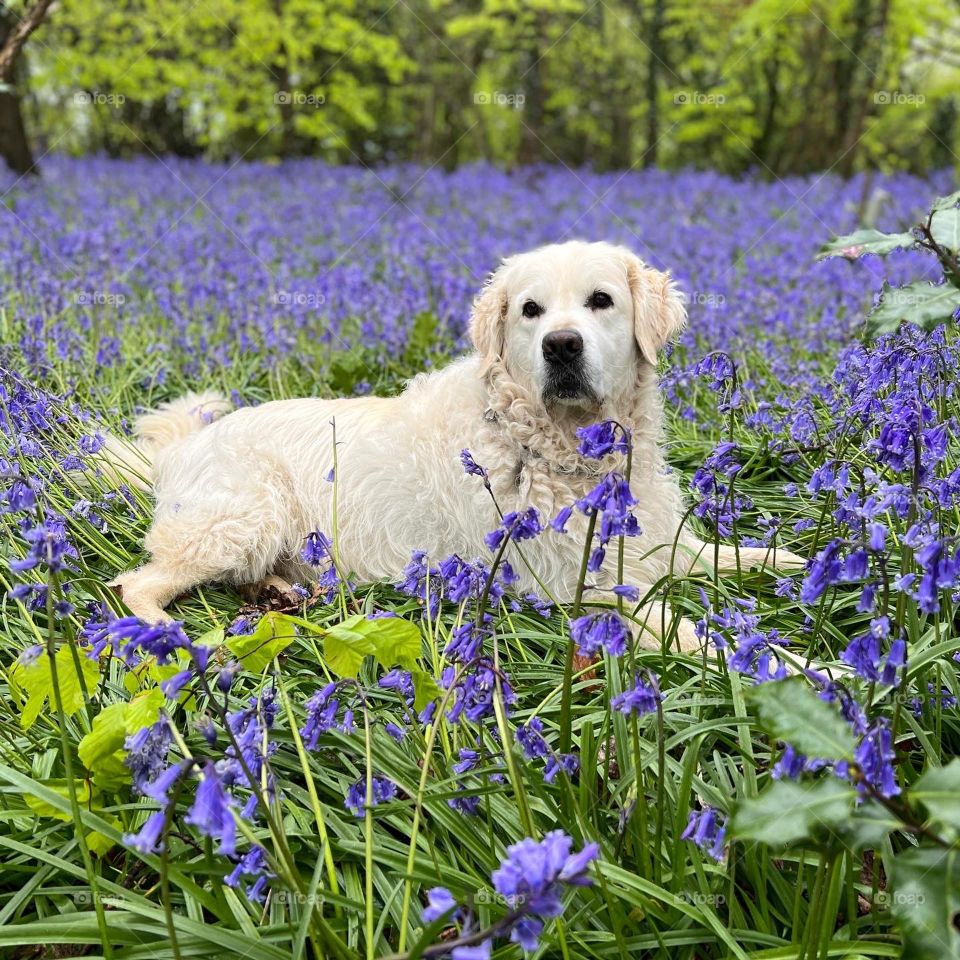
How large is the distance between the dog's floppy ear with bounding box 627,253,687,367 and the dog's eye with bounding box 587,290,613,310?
143mm

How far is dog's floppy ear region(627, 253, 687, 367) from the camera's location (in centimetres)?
360

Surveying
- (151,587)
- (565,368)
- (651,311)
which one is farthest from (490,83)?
(151,587)

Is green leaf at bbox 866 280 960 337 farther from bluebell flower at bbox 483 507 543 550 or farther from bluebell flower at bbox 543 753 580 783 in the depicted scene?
bluebell flower at bbox 543 753 580 783

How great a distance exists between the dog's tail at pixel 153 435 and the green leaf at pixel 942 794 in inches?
139

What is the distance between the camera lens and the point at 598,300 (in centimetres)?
353

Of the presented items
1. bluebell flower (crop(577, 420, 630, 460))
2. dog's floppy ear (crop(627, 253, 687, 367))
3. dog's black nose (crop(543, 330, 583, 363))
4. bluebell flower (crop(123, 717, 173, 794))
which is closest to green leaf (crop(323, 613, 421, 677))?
bluebell flower (crop(123, 717, 173, 794))

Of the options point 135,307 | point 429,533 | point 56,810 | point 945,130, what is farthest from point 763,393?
point 945,130

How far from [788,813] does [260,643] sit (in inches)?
41.3

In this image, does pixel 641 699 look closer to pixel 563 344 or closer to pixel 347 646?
pixel 347 646

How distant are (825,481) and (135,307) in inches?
222

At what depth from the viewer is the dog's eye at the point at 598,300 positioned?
3.52 meters

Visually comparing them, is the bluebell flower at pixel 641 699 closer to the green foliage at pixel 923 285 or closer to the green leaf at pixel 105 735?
the green foliage at pixel 923 285

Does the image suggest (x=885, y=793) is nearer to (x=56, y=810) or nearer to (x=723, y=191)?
(x=56, y=810)

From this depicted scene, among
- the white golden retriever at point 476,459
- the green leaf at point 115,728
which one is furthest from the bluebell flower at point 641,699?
the white golden retriever at point 476,459
